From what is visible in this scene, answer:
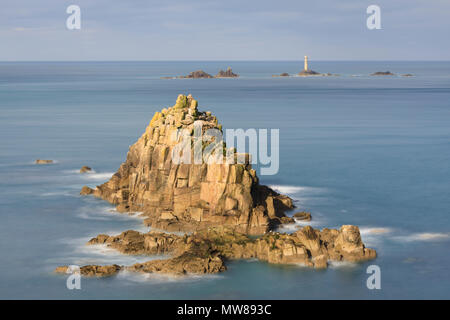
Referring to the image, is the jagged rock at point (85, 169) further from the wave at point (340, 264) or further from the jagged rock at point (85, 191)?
the wave at point (340, 264)

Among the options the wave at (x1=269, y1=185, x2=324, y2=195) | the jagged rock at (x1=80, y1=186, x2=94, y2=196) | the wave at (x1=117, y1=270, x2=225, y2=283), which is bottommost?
the wave at (x1=117, y1=270, x2=225, y2=283)

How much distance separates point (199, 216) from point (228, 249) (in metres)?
5.71

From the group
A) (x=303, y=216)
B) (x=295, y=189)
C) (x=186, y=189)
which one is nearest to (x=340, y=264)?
(x=303, y=216)

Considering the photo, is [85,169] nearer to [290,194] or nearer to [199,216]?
[290,194]

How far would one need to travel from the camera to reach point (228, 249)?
40469 mm

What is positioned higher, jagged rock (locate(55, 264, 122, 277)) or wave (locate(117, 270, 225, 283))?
jagged rock (locate(55, 264, 122, 277))

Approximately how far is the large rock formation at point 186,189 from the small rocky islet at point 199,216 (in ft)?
0.22

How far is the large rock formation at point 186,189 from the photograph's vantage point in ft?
148

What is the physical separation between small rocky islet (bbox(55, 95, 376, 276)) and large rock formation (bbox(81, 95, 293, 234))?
2.7 inches

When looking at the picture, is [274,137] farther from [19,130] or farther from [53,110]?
[53,110]

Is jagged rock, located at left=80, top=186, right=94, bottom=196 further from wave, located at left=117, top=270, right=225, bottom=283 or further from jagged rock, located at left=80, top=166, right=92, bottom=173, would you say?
wave, located at left=117, top=270, right=225, bottom=283

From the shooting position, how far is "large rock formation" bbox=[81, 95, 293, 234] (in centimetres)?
4509

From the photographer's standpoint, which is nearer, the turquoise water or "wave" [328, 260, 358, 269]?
the turquoise water

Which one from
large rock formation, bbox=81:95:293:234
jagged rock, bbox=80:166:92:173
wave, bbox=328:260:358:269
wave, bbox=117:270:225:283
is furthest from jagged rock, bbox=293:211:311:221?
jagged rock, bbox=80:166:92:173
